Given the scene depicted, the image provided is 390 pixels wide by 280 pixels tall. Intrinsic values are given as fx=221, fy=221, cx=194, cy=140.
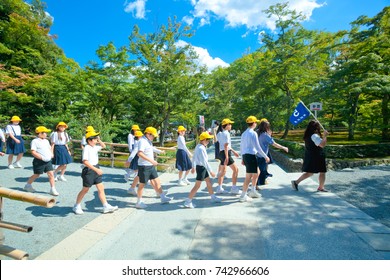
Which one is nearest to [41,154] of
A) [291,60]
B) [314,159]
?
[314,159]

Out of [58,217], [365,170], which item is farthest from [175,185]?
[365,170]

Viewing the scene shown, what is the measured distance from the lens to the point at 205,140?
4645 millimetres

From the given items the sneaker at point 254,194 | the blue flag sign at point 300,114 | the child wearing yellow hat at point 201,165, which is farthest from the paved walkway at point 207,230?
the blue flag sign at point 300,114

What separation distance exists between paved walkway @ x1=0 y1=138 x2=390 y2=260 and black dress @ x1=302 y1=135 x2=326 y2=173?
2.10 ft

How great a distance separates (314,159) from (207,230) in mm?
3148

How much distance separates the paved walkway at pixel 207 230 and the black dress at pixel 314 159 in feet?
2.10

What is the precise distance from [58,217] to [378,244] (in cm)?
528

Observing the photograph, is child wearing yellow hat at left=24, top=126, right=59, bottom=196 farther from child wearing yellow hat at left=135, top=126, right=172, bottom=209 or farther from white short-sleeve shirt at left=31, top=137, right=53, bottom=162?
child wearing yellow hat at left=135, top=126, right=172, bottom=209

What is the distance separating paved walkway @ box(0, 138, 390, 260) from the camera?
2.96m

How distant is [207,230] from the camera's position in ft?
Answer: 11.8

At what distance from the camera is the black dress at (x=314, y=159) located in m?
5.07
